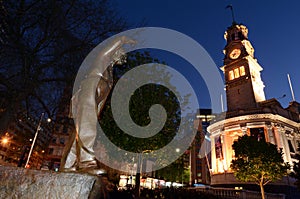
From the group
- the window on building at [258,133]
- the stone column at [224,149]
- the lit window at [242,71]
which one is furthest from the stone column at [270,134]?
the lit window at [242,71]

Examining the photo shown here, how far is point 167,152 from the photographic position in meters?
15.5

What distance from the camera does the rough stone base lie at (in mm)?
2669

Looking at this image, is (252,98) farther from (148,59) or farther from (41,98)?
A: (41,98)

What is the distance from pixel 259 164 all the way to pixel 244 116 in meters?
14.8

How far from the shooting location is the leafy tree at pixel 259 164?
1855 cm

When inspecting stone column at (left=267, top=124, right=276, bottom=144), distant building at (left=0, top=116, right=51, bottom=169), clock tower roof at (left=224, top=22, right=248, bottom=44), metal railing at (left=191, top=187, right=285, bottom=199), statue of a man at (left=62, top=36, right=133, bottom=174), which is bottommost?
metal railing at (left=191, top=187, right=285, bottom=199)

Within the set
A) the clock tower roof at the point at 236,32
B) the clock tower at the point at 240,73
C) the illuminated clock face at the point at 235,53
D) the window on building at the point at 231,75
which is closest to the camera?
the clock tower at the point at 240,73

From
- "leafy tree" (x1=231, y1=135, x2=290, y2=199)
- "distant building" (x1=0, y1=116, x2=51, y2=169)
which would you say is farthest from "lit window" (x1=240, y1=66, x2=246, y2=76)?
"distant building" (x1=0, y1=116, x2=51, y2=169)

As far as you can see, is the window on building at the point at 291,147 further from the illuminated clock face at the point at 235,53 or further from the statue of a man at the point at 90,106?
the statue of a man at the point at 90,106

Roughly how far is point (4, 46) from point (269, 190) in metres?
30.6

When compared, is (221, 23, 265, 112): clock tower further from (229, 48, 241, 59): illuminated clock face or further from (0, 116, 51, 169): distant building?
(0, 116, 51, 169): distant building

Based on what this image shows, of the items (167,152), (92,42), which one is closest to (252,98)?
(167,152)

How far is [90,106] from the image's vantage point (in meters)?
3.71

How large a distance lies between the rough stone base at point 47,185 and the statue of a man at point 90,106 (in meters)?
0.52
